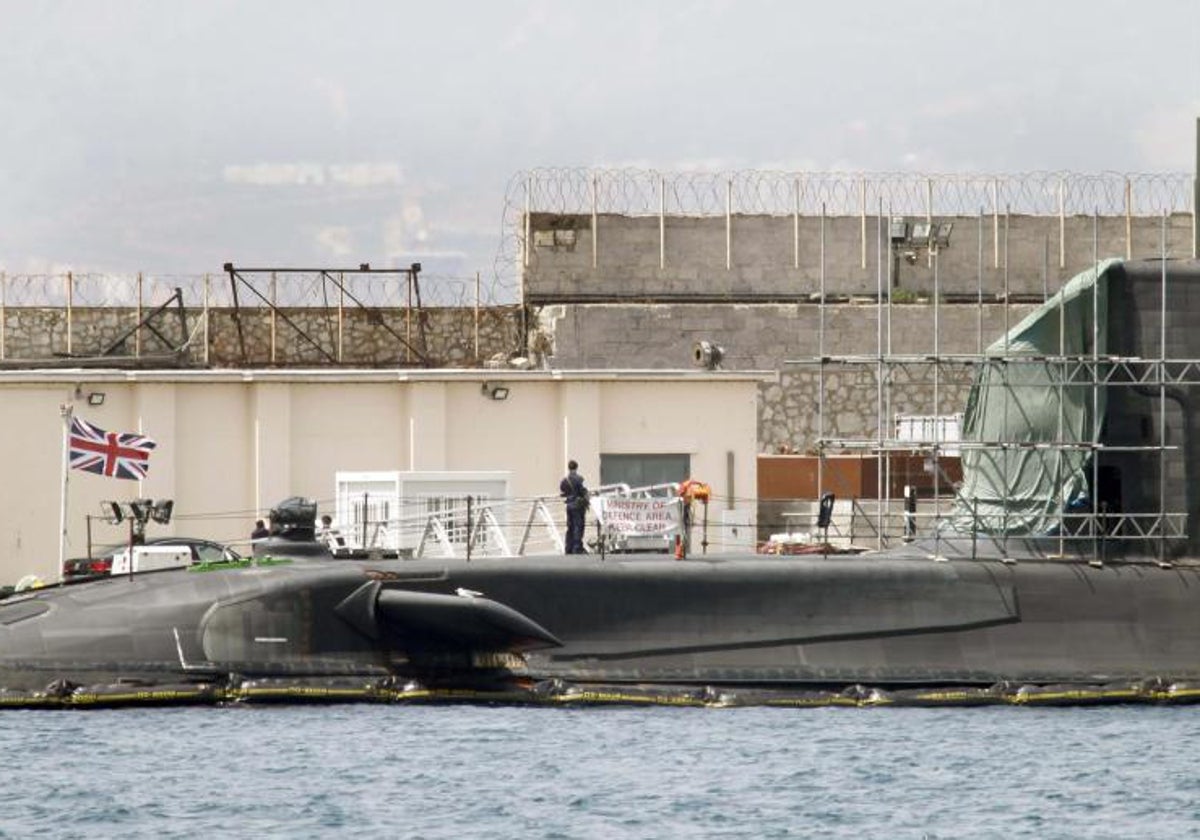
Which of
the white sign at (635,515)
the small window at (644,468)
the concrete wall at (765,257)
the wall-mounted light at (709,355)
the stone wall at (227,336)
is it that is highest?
the concrete wall at (765,257)

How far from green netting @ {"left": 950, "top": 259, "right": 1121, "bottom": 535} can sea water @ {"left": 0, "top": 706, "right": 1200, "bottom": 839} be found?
250 cm

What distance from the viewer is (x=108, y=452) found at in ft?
111

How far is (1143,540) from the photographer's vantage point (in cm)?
2847

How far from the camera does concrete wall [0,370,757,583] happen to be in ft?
130

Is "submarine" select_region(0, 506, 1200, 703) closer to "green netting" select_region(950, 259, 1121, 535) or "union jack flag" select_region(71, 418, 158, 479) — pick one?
"green netting" select_region(950, 259, 1121, 535)

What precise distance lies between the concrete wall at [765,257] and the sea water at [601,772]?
72.5 ft

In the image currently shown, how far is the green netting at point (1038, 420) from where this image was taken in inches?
1119

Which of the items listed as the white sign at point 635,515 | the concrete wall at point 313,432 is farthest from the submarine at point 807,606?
the concrete wall at point 313,432

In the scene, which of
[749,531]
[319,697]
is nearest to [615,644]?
[319,697]

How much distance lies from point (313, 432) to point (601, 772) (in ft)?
56.5

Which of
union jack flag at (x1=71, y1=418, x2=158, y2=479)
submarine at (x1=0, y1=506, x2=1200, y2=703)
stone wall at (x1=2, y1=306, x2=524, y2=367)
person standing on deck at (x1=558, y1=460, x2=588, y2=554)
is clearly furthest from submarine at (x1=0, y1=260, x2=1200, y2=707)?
stone wall at (x1=2, y1=306, x2=524, y2=367)

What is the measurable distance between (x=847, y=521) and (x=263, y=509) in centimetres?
891

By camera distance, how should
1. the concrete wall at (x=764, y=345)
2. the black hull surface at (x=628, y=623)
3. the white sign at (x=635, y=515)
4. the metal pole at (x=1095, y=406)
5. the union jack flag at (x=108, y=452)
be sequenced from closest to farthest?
the black hull surface at (x=628, y=623), the metal pole at (x=1095, y=406), the white sign at (x=635, y=515), the union jack flag at (x=108, y=452), the concrete wall at (x=764, y=345)

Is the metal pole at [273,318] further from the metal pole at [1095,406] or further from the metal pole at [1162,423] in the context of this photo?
the metal pole at [1162,423]
